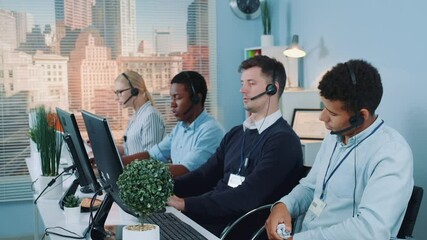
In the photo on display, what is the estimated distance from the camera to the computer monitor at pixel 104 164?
1.86 meters

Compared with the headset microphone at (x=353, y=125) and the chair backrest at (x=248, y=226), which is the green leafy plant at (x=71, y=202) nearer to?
the chair backrest at (x=248, y=226)

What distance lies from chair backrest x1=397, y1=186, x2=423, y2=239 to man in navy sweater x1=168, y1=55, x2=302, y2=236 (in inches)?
24.1

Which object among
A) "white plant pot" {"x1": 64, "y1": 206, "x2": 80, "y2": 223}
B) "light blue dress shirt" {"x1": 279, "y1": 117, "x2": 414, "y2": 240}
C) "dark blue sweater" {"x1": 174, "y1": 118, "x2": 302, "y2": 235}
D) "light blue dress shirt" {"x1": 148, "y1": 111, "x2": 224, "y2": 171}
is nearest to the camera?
"light blue dress shirt" {"x1": 279, "y1": 117, "x2": 414, "y2": 240}

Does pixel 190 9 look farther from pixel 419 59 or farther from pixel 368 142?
pixel 368 142

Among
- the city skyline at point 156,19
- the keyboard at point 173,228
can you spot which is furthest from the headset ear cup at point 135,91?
the keyboard at point 173,228

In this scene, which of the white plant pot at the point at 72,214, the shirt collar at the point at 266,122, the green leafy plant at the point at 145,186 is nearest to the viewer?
the green leafy plant at the point at 145,186

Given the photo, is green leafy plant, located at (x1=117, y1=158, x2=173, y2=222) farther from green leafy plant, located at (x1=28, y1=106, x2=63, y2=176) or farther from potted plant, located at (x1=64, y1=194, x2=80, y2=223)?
green leafy plant, located at (x1=28, y1=106, x2=63, y2=176)

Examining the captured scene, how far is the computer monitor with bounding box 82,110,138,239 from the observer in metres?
1.86

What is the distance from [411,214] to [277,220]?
51cm

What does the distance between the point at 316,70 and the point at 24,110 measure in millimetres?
2501

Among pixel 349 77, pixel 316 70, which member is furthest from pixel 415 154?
pixel 316 70

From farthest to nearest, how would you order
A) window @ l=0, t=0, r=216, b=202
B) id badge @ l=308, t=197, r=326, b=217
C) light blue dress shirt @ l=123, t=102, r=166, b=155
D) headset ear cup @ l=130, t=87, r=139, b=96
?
window @ l=0, t=0, r=216, b=202 < headset ear cup @ l=130, t=87, r=139, b=96 < light blue dress shirt @ l=123, t=102, r=166, b=155 < id badge @ l=308, t=197, r=326, b=217

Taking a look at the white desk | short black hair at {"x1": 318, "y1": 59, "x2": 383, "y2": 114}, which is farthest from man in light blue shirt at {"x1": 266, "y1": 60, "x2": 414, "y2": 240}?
the white desk

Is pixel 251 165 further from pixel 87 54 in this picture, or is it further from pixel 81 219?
pixel 87 54
